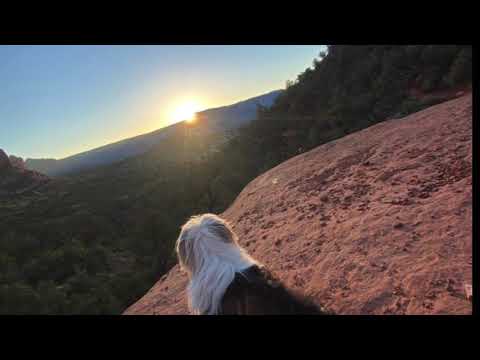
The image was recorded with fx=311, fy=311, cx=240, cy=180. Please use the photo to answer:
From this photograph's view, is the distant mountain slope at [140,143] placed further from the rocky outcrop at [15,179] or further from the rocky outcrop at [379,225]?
the rocky outcrop at [379,225]

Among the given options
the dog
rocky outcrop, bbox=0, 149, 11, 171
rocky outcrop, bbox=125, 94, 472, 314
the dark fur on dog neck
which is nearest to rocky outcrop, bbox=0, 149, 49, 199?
rocky outcrop, bbox=0, 149, 11, 171

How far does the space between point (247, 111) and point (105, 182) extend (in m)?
32.6

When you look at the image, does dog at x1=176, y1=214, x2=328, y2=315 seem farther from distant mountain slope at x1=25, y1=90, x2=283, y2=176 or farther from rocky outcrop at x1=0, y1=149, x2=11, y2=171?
distant mountain slope at x1=25, y1=90, x2=283, y2=176

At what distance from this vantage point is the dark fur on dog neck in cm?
213

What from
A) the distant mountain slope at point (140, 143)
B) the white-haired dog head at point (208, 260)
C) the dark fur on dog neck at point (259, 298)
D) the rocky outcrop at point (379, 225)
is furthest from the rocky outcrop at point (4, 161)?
the dark fur on dog neck at point (259, 298)

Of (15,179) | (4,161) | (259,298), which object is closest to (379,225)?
(259,298)

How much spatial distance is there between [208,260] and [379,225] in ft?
7.39

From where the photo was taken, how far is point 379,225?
12.4 feet

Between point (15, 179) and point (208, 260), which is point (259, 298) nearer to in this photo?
point (208, 260)

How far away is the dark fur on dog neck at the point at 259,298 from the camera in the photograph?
2.13 m

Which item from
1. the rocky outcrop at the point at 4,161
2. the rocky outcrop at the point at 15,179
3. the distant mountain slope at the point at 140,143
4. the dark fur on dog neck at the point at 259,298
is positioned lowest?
the dark fur on dog neck at the point at 259,298

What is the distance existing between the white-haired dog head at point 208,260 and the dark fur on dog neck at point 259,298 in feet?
0.20

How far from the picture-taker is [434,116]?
6.64 metres
